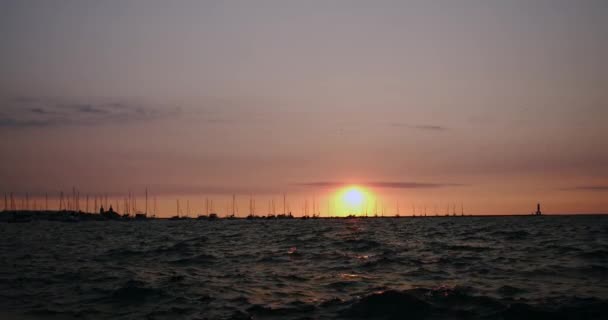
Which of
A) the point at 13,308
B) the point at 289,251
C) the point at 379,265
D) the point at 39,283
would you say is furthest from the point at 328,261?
the point at 13,308

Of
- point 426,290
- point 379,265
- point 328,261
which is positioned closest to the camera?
point 426,290

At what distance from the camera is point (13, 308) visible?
18.0 meters

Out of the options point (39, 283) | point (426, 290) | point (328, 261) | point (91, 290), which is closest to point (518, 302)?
point (426, 290)

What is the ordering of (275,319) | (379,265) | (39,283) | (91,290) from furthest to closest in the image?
(379,265) → (39,283) → (91,290) → (275,319)

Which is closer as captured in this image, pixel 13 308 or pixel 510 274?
pixel 13 308

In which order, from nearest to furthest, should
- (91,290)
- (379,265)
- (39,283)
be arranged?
1. (91,290)
2. (39,283)
3. (379,265)

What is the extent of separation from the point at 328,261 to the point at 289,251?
7.46m

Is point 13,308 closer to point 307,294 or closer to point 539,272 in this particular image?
point 307,294

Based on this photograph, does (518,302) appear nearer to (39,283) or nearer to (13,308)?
(13,308)

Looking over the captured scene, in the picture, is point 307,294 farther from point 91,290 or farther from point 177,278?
point 91,290

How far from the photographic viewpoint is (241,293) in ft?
66.1

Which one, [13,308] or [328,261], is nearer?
[13,308]

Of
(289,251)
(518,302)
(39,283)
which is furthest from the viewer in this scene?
(289,251)

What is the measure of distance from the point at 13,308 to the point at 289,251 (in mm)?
21407
